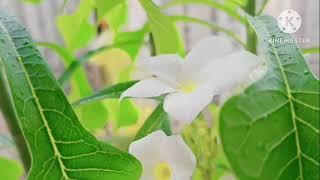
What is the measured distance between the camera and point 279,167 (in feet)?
0.62

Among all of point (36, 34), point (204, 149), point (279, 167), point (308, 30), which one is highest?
point (279, 167)

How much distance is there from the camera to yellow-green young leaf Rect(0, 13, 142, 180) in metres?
0.24

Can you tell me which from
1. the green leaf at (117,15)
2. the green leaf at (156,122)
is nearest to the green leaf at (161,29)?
the green leaf at (156,122)

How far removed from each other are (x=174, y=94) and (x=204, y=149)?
188 millimetres

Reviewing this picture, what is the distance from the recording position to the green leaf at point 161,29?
34cm

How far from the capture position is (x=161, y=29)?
368 millimetres

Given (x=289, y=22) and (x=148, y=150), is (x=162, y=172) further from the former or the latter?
(x=289, y=22)

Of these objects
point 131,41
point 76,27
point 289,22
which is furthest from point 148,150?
point 76,27

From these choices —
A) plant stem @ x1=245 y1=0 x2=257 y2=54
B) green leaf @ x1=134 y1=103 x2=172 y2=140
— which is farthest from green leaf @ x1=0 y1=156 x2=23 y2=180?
plant stem @ x1=245 y1=0 x2=257 y2=54

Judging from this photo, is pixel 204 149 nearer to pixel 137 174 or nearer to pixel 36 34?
pixel 137 174

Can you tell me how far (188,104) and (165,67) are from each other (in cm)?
5

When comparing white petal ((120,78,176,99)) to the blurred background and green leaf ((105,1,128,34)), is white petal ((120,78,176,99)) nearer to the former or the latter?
the blurred background

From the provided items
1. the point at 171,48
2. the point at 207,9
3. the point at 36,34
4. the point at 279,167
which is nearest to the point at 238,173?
the point at 279,167

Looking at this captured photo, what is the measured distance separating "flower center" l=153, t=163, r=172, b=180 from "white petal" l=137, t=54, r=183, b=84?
1.9 inches
